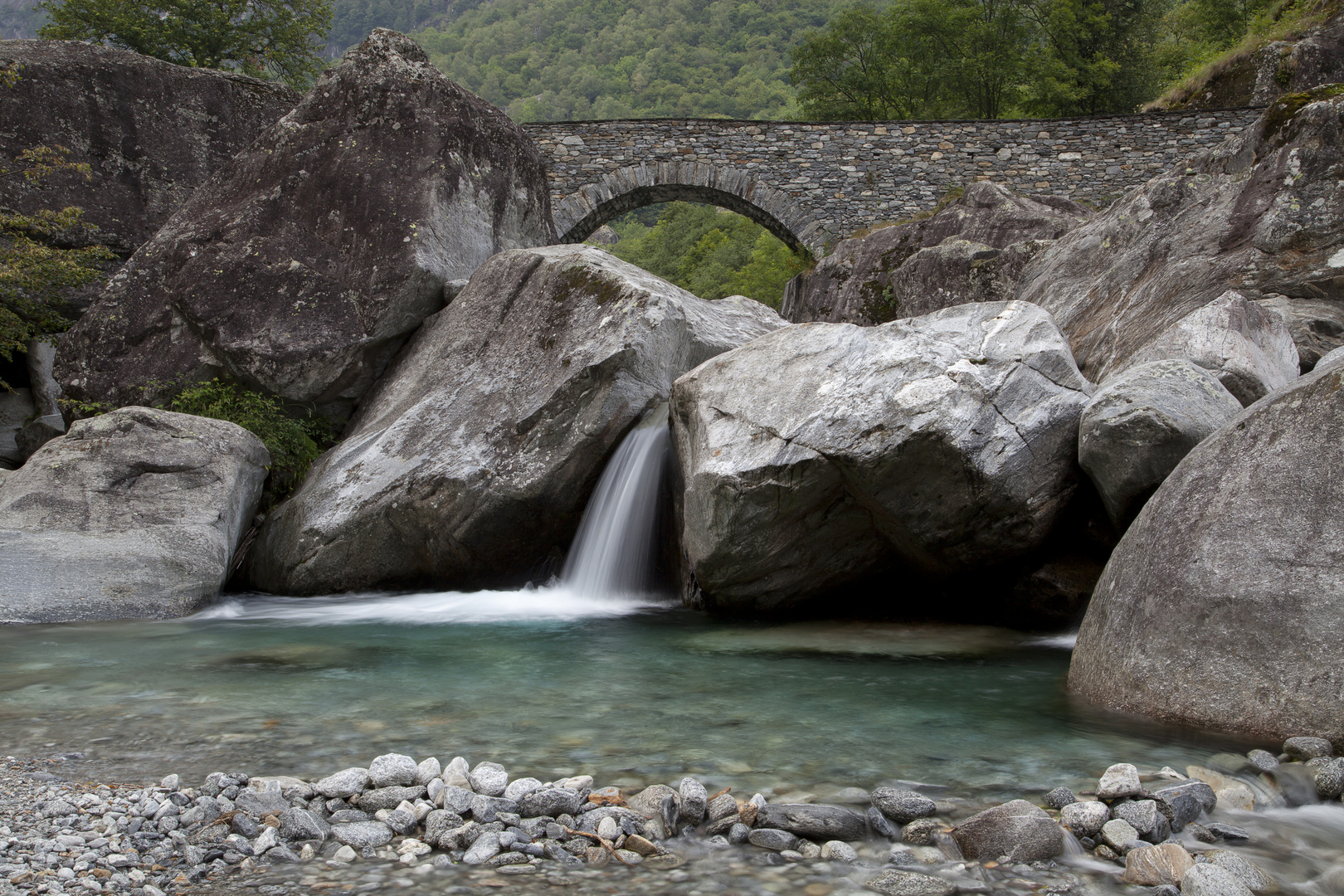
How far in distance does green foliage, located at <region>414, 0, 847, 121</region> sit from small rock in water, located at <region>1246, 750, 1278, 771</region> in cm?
5223

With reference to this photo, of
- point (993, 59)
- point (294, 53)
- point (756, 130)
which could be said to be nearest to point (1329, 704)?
point (756, 130)

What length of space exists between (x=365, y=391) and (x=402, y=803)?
688cm

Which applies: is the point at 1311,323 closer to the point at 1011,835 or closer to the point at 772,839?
the point at 1011,835

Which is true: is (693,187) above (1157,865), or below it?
above

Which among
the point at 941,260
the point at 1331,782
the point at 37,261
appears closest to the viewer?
the point at 1331,782

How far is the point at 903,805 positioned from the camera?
8.51 feet

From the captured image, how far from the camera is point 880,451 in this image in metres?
5.05

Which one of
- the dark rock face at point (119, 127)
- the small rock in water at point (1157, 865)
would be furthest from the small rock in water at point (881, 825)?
the dark rock face at point (119, 127)

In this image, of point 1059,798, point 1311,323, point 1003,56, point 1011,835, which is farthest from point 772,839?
point 1003,56

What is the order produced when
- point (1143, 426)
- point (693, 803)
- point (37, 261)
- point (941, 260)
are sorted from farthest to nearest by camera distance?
point (941, 260) < point (37, 261) < point (1143, 426) < point (693, 803)

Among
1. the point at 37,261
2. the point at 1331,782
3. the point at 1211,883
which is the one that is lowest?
the point at 1211,883

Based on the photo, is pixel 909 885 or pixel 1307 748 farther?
pixel 1307 748

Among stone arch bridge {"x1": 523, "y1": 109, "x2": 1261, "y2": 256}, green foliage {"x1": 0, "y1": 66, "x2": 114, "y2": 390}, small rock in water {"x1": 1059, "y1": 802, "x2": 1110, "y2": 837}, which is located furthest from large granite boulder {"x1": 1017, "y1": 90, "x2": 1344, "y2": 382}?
stone arch bridge {"x1": 523, "y1": 109, "x2": 1261, "y2": 256}

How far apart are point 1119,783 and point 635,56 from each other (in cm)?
7496
